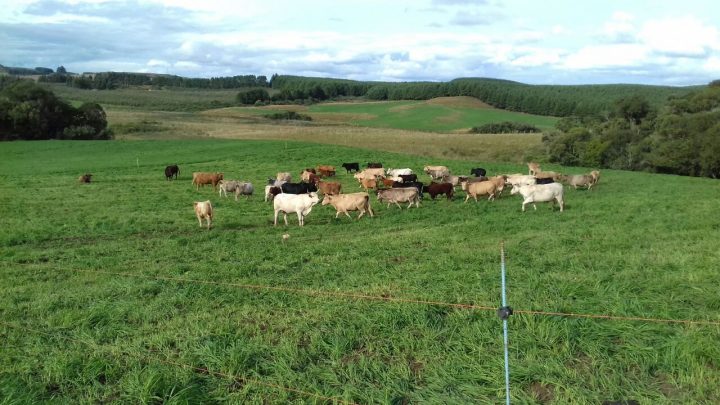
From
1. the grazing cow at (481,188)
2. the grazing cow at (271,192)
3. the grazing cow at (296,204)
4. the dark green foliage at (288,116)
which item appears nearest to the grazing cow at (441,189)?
the grazing cow at (481,188)

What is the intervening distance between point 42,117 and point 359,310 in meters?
64.2

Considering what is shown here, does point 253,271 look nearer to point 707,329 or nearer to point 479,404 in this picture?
point 479,404

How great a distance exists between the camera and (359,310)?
26.6ft

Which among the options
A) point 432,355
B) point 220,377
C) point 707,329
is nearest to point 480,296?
point 432,355

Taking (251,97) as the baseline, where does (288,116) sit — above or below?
below

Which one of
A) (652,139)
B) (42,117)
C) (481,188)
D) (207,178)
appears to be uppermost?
(42,117)

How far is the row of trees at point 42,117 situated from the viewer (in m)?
58.9

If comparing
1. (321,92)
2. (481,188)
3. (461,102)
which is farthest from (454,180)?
(321,92)

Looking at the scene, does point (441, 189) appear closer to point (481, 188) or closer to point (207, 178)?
point (481, 188)

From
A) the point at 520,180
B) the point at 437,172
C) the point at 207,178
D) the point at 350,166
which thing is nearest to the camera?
the point at 520,180

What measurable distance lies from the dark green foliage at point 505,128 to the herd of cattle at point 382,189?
57428 mm

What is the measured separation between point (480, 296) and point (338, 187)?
17.3 m

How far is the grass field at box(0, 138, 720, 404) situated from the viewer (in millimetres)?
5848

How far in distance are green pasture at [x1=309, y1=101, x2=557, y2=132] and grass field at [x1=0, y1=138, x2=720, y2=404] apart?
76.0m
